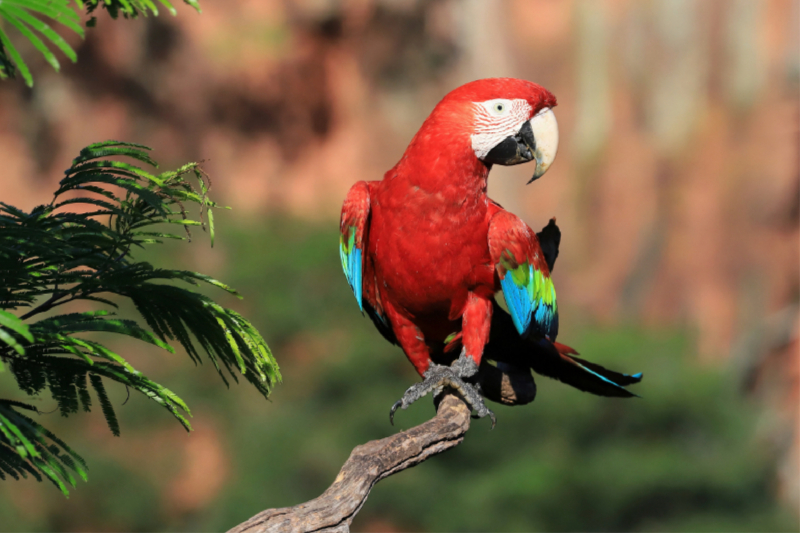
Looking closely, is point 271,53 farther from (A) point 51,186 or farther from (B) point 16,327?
(B) point 16,327

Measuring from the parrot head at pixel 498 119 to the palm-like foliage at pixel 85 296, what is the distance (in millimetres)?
767

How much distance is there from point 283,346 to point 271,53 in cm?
344

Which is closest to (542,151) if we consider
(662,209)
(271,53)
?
(271,53)

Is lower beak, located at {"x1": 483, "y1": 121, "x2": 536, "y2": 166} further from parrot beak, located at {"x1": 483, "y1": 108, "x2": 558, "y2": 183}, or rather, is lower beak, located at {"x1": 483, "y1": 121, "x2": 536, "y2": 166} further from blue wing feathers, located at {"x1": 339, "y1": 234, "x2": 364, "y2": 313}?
blue wing feathers, located at {"x1": 339, "y1": 234, "x2": 364, "y2": 313}

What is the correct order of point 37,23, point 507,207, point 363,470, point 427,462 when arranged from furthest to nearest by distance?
point 507,207, point 427,462, point 363,470, point 37,23

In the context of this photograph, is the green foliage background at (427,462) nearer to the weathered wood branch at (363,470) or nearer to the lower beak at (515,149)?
the weathered wood branch at (363,470)

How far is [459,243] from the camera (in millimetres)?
1699

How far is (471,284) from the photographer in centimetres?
178

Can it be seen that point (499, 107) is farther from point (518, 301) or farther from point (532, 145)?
point (518, 301)

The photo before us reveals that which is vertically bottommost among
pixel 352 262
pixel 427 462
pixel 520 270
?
pixel 520 270

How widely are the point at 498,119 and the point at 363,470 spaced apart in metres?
0.88

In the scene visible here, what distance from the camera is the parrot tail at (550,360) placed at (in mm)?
1932

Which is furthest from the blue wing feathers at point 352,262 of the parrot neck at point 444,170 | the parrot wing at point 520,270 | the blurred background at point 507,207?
the blurred background at point 507,207

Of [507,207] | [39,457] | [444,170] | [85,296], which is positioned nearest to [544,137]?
[444,170]
